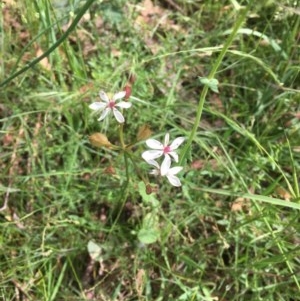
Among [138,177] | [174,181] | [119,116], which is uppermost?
[119,116]

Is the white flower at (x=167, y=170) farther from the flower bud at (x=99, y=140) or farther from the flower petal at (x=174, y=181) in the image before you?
the flower bud at (x=99, y=140)

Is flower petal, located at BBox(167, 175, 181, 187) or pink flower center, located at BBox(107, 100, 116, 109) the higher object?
pink flower center, located at BBox(107, 100, 116, 109)

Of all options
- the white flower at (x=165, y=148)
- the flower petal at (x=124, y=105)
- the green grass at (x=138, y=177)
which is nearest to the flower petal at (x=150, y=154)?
the white flower at (x=165, y=148)

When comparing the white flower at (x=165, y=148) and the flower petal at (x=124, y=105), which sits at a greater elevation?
the flower petal at (x=124, y=105)

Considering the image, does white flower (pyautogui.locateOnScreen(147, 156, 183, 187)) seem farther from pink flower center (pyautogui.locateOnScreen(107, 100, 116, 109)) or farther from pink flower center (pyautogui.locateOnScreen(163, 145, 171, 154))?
pink flower center (pyautogui.locateOnScreen(107, 100, 116, 109))

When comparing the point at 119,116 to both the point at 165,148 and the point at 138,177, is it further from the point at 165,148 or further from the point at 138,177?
the point at 138,177

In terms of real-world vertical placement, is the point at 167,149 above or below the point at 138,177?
above

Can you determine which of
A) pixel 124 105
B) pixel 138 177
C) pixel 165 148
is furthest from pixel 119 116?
pixel 138 177

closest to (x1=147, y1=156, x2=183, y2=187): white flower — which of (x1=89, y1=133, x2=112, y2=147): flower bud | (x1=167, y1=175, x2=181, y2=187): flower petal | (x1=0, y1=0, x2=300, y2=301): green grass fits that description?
(x1=167, y1=175, x2=181, y2=187): flower petal
